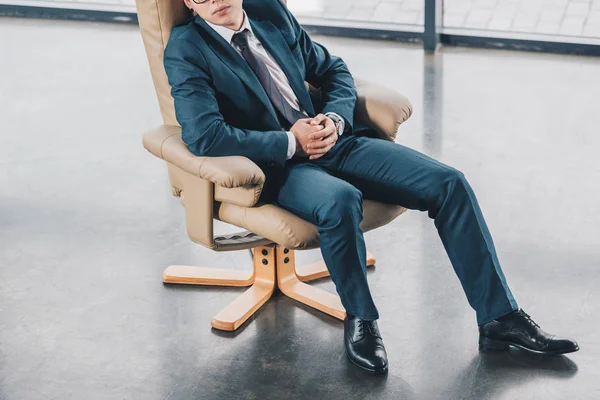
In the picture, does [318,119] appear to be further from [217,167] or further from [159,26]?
[159,26]

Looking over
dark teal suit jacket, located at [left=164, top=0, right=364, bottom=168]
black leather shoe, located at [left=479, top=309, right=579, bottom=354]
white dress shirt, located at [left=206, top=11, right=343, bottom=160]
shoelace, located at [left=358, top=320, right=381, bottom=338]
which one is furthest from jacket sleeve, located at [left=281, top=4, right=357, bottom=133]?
black leather shoe, located at [left=479, top=309, right=579, bottom=354]

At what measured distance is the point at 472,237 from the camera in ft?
10.7

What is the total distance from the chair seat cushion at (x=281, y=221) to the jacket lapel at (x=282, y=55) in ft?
1.42

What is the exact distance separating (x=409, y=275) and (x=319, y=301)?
39 centimetres

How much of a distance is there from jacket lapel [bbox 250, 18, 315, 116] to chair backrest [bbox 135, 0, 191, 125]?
0.83ft

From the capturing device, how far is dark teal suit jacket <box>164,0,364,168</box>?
10.6 ft

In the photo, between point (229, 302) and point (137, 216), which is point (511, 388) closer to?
point (229, 302)


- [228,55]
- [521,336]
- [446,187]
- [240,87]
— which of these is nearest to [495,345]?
[521,336]

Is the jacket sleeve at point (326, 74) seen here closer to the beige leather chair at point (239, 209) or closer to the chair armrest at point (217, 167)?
the beige leather chair at point (239, 209)

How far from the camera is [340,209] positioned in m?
3.12

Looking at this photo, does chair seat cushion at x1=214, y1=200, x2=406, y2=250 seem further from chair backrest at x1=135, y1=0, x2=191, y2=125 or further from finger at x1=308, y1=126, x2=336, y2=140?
chair backrest at x1=135, y1=0, x2=191, y2=125

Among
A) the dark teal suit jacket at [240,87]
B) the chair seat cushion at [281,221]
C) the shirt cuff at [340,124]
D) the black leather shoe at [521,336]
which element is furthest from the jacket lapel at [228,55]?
the black leather shoe at [521,336]

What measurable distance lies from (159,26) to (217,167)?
0.57 metres

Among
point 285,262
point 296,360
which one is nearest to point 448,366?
point 296,360
